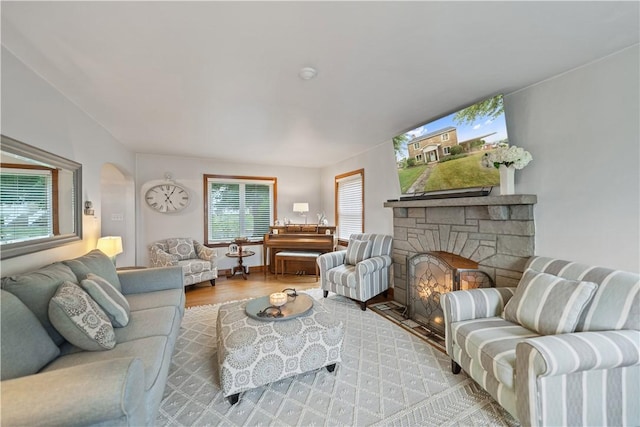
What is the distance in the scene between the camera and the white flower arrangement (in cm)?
217

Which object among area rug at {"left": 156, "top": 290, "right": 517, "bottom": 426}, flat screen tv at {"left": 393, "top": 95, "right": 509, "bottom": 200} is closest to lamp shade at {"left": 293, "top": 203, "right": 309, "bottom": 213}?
flat screen tv at {"left": 393, "top": 95, "right": 509, "bottom": 200}

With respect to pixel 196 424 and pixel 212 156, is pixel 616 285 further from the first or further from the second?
pixel 212 156

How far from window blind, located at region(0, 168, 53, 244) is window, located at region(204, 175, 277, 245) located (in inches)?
123

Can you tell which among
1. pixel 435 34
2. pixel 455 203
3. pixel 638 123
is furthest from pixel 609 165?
pixel 435 34

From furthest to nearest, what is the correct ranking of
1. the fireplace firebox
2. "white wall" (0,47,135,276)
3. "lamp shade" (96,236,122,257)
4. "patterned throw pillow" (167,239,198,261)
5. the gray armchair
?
"patterned throw pillow" (167,239,198,261) < the gray armchair < "lamp shade" (96,236,122,257) < the fireplace firebox < "white wall" (0,47,135,276)

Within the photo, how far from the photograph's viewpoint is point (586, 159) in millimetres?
1960

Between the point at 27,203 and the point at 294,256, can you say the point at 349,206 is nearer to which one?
the point at 294,256

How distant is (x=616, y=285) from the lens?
1591 millimetres

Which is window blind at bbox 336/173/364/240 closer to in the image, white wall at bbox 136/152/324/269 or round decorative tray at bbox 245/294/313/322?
white wall at bbox 136/152/324/269

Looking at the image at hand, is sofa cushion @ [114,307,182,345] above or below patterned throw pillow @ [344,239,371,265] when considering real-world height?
below

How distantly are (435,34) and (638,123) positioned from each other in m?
1.49

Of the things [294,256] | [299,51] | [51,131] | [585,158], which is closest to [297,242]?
[294,256]

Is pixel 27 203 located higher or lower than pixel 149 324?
higher

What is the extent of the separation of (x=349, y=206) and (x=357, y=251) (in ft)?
4.74
